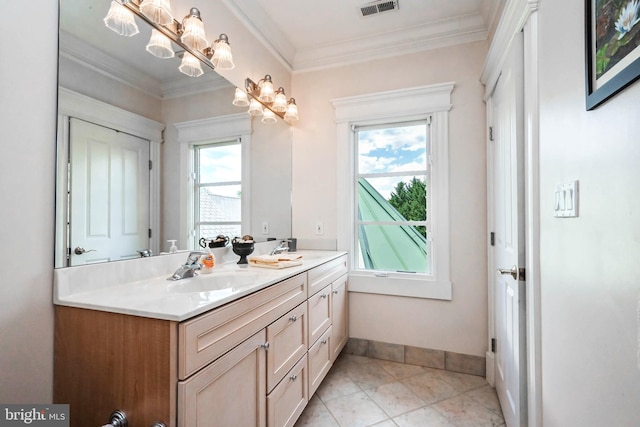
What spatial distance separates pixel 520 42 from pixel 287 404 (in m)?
2.08

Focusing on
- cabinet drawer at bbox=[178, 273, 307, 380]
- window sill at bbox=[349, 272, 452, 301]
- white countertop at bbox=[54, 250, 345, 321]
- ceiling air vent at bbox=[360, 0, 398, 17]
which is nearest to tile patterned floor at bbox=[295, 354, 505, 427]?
window sill at bbox=[349, 272, 452, 301]

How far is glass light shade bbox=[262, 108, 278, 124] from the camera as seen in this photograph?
2254 mm

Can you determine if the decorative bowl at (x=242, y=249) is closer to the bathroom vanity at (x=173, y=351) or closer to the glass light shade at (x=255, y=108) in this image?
the bathroom vanity at (x=173, y=351)

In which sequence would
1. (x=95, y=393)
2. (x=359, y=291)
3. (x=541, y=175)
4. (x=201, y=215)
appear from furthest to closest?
(x=359, y=291) < (x=201, y=215) < (x=541, y=175) < (x=95, y=393)

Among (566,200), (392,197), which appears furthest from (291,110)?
(566,200)

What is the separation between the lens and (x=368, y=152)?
2.49m

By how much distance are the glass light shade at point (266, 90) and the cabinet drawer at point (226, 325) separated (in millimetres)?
1461

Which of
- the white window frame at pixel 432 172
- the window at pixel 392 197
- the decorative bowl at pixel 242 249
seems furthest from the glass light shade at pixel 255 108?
the decorative bowl at pixel 242 249

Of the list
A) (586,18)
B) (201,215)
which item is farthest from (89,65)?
(586,18)

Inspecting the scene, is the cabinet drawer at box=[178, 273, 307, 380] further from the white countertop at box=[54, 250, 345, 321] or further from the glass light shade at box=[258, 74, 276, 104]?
the glass light shade at box=[258, 74, 276, 104]

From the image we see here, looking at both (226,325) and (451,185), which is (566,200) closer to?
(226,325)

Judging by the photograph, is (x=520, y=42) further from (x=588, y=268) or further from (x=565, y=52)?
(x=588, y=268)

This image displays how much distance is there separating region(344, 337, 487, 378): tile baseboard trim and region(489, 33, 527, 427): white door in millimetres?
243

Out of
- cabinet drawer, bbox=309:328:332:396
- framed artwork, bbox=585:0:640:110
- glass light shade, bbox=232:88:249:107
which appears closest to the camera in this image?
framed artwork, bbox=585:0:640:110
